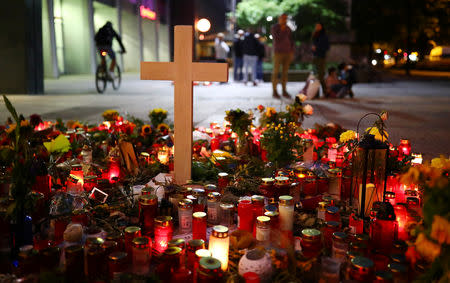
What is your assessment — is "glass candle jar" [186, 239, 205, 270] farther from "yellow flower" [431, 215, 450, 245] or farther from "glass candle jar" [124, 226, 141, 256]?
"yellow flower" [431, 215, 450, 245]

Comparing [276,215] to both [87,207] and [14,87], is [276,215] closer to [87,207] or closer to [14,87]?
[87,207]

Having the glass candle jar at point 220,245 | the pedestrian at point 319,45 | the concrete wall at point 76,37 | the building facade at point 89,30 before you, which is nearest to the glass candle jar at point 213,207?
the glass candle jar at point 220,245

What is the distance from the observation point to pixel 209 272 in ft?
6.50

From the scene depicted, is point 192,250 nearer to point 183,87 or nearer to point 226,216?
point 226,216

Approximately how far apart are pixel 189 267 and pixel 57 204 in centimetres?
99

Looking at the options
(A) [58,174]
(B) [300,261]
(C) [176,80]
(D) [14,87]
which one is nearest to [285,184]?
(B) [300,261]

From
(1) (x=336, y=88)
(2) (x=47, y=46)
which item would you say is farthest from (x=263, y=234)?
(2) (x=47, y=46)

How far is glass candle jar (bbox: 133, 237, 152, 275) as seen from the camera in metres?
2.26

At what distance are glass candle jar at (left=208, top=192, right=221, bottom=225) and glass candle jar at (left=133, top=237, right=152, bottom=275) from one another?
68 centimetres

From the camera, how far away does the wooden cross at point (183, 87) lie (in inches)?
146

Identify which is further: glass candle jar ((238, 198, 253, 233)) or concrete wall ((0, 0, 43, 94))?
concrete wall ((0, 0, 43, 94))

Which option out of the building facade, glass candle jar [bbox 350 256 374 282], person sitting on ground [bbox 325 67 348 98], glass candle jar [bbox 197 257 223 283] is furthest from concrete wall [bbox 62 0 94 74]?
glass candle jar [bbox 350 256 374 282]

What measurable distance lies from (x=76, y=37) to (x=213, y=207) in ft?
68.4

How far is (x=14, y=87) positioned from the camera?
11.3 meters
